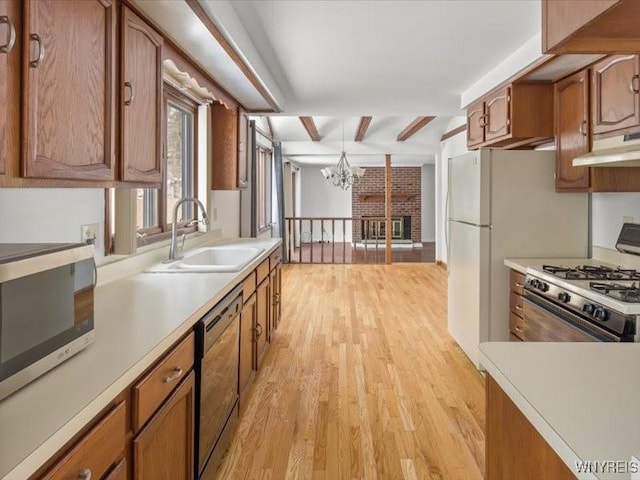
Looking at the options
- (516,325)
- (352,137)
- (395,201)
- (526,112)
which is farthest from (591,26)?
(395,201)

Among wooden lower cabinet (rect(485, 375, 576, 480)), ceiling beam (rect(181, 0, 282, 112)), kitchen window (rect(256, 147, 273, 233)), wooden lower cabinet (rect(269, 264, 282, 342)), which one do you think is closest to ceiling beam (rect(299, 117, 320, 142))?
kitchen window (rect(256, 147, 273, 233))

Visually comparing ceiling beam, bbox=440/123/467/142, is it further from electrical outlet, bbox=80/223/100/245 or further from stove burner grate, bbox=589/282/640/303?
electrical outlet, bbox=80/223/100/245

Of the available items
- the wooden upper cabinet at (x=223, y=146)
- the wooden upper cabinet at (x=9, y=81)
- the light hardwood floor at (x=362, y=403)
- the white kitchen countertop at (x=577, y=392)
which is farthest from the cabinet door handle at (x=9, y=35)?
the wooden upper cabinet at (x=223, y=146)

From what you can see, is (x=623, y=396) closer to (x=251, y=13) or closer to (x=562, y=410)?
(x=562, y=410)

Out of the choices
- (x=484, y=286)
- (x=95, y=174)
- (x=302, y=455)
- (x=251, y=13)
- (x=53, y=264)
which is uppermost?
(x=251, y=13)

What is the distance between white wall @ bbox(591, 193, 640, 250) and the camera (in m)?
2.86

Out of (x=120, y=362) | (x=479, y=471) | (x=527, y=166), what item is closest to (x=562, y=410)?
(x=120, y=362)

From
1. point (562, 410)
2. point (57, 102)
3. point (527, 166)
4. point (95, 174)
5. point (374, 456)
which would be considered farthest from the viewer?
point (527, 166)

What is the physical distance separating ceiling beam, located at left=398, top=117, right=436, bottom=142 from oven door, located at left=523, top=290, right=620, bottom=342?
4337 millimetres

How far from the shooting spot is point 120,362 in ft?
3.77

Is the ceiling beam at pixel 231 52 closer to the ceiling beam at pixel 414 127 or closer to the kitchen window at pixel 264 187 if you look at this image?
the ceiling beam at pixel 414 127

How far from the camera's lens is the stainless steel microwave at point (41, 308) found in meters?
0.92

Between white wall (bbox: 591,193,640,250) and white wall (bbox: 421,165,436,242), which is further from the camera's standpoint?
white wall (bbox: 421,165,436,242)

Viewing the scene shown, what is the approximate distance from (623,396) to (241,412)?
210 cm
